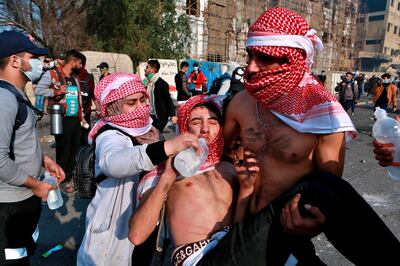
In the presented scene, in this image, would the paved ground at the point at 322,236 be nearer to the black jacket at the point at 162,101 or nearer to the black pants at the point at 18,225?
the black pants at the point at 18,225

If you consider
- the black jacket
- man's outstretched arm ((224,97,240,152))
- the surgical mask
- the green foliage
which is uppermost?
the green foliage

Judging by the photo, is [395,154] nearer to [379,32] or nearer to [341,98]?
[341,98]

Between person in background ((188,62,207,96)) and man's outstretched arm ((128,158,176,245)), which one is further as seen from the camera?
person in background ((188,62,207,96))

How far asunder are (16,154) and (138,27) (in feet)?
44.6

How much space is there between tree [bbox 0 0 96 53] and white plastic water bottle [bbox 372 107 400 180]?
15.7 m

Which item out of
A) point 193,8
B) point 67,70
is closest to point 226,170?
point 67,70

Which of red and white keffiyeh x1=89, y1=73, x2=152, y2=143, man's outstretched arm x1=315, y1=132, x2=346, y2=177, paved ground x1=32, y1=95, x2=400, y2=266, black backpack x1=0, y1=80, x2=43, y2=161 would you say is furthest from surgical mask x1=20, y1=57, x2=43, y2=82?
man's outstretched arm x1=315, y1=132, x2=346, y2=177

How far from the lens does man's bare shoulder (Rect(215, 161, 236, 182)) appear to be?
1754mm

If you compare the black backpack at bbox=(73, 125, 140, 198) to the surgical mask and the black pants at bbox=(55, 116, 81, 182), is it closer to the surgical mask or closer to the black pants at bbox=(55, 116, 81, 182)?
the surgical mask

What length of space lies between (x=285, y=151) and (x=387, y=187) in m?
4.24

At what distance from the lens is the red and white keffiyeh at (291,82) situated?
1.54m

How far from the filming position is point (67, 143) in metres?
4.65

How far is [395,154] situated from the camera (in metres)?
1.54

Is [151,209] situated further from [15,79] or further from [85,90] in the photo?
[85,90]
